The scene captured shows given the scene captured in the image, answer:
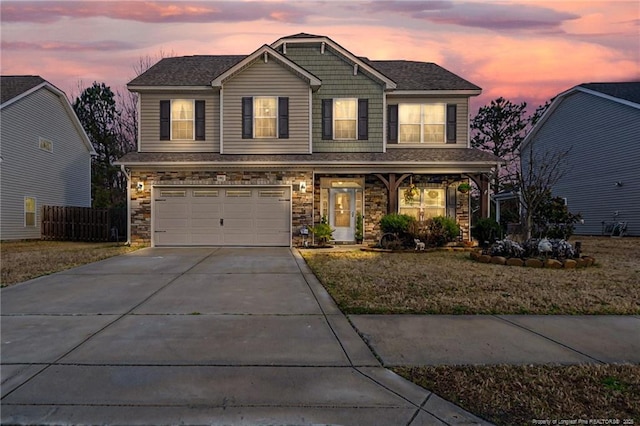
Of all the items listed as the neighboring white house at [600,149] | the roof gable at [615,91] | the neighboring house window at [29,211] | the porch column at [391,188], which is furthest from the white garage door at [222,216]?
the roof gable at [615,91]

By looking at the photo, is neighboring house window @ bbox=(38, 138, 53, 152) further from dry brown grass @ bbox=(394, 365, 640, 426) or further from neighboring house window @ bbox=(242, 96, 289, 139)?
dry brown grass @ bbox=(394, 365, 640, 426)

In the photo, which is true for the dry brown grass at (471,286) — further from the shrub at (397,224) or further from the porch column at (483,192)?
the porch column at (483,192)

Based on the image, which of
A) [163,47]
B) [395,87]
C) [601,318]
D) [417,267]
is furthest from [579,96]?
[163,47]

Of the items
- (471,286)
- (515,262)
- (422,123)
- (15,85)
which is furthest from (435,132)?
(15,85)

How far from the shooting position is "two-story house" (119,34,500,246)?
535 inches

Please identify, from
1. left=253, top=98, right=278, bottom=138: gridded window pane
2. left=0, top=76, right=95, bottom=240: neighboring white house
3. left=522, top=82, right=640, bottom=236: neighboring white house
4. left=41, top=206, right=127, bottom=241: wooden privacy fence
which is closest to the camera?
left=253, top=98, right=278, bottom=138: gridded window pane

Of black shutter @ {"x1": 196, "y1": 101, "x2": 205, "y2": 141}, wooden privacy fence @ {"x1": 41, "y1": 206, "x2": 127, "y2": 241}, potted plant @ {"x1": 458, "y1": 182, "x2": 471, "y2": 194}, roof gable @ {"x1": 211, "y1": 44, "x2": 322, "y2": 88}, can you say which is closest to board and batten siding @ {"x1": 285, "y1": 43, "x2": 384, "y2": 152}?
roof gable @ {"x1": 211, "y1": 44, "x2": 322, "y2": 88}

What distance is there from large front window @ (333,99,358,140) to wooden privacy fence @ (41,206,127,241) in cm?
1049

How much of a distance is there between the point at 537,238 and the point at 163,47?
91.8ft

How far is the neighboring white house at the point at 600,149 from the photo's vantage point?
706 inches

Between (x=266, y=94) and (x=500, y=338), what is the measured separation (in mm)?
11975

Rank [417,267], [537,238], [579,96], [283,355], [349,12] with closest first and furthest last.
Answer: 1. [283,355]
2. [417,267]
3. [537,238]
4. [349,12]
5. [579,96]

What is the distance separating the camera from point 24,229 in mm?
17250

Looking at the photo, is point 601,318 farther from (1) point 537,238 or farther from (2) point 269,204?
(2) point 269,204
